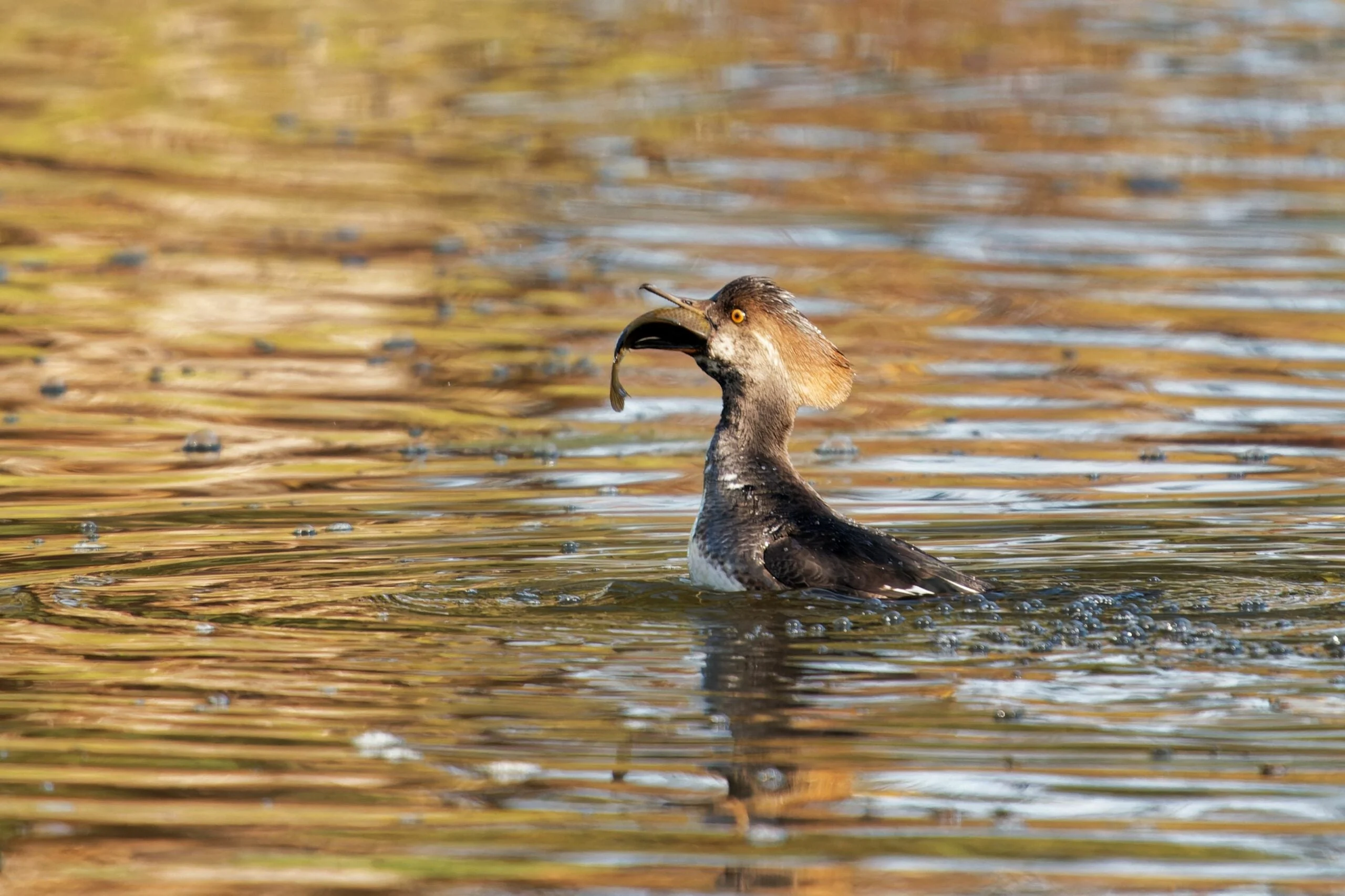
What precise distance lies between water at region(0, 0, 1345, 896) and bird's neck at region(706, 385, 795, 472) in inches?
21.4

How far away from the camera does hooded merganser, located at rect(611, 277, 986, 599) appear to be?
8.07 metres

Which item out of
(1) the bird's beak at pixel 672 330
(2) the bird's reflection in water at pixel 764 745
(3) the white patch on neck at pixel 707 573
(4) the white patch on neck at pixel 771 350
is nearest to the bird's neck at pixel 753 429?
(4) the white patch on neck at pixel 771 350

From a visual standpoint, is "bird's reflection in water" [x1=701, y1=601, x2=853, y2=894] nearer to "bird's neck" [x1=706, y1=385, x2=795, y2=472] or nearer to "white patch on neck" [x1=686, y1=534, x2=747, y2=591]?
"white patch on neck" [x1=686, y1=534, x2=747, y2=591]

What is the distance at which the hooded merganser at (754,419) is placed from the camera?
807cm

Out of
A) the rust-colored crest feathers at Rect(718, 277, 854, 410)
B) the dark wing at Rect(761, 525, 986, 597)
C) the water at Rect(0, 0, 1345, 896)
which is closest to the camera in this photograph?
the water at Rect(0, 0, 1345, 896)

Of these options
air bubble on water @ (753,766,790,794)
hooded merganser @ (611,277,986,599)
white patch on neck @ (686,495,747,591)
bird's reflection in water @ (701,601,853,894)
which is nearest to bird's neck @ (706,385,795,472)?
hooded merganser @ (611,277,986,599)

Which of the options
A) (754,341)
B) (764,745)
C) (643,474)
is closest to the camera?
(764,745)

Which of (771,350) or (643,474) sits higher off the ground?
(771,350)

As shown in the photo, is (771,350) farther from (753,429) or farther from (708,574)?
(708,574)

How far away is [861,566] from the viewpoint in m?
7.83

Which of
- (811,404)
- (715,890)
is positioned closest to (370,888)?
(715,890)

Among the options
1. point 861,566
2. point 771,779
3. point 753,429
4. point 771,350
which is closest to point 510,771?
point 771,779

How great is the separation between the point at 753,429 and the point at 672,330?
51 cm

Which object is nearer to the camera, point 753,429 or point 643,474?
point 753,429
